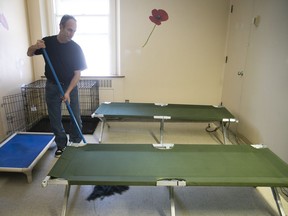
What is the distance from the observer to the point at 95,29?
359 centimetres

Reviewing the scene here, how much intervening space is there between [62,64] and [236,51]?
2327 mm

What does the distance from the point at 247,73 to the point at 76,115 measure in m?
2.13

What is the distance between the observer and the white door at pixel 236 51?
2896 millimetres

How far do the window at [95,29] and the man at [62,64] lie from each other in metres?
1.46

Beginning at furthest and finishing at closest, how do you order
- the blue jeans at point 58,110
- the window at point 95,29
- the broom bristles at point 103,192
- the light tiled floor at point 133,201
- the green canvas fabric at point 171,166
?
the window at point 95,29
the blue jeans at point 58,110
the broom bristles at point 103,192
the light tiled floor at point 133,201
the green canvas fabric at point 171,166

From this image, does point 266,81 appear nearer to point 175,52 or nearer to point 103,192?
point 175,52

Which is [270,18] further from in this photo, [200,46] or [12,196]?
[12,196]

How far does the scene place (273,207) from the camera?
176 centimetres

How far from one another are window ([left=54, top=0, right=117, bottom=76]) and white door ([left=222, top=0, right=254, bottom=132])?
178 centimetres

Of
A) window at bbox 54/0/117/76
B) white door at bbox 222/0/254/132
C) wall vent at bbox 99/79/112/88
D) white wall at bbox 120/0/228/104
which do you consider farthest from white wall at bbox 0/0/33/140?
white door at bbox 222/0/254/132

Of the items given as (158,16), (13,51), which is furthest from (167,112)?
(13,51)

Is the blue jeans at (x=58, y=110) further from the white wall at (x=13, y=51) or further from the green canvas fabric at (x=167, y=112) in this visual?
the white wall at (x=13, y=51)

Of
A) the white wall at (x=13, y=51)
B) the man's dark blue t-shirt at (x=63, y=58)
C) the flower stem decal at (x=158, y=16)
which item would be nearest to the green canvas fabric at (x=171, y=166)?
the man's dark blue t-shirt at (x=63, y=58)

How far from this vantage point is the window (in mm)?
3492
